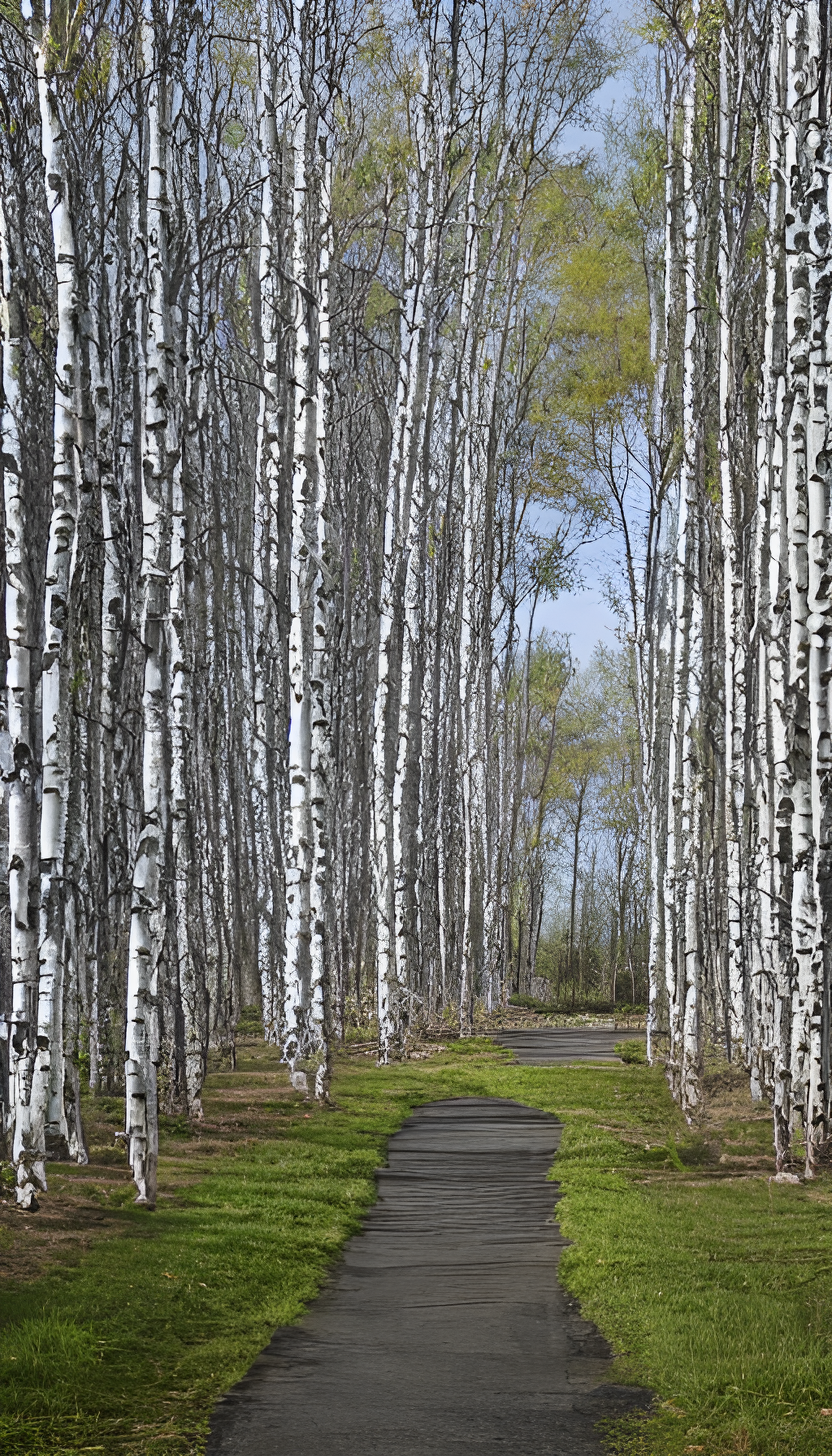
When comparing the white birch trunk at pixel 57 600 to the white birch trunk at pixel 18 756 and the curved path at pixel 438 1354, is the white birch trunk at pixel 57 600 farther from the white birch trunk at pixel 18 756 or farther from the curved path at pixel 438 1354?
the curved path at pixel 438 1354

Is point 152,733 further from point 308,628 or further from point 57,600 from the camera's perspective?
point 308,628

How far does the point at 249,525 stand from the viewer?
21.3 metres

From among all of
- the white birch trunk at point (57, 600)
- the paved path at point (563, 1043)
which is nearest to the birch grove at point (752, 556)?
the paved path at point (563, 1043)

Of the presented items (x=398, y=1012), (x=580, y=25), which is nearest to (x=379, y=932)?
(x=398, y=1012)

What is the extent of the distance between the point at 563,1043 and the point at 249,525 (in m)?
9.61

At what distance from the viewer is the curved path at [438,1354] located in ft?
15.3

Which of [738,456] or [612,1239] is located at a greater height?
[738,456]

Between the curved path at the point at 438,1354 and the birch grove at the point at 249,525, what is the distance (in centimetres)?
182

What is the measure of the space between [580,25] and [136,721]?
14.5 m

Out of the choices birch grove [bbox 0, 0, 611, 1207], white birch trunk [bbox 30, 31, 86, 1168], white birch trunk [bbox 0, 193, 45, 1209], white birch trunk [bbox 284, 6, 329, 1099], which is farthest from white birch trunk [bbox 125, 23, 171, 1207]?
white birch trunk [bbox 284, 6, 329, 1099]

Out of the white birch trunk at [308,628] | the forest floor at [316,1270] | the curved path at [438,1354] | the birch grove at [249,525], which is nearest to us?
the curved path at [438,1354]

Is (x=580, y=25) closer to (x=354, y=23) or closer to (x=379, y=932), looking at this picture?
(x=354, y=23)

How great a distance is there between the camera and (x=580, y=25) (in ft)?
65.6

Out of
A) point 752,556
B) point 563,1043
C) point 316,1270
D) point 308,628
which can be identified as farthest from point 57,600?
point 563,1043
